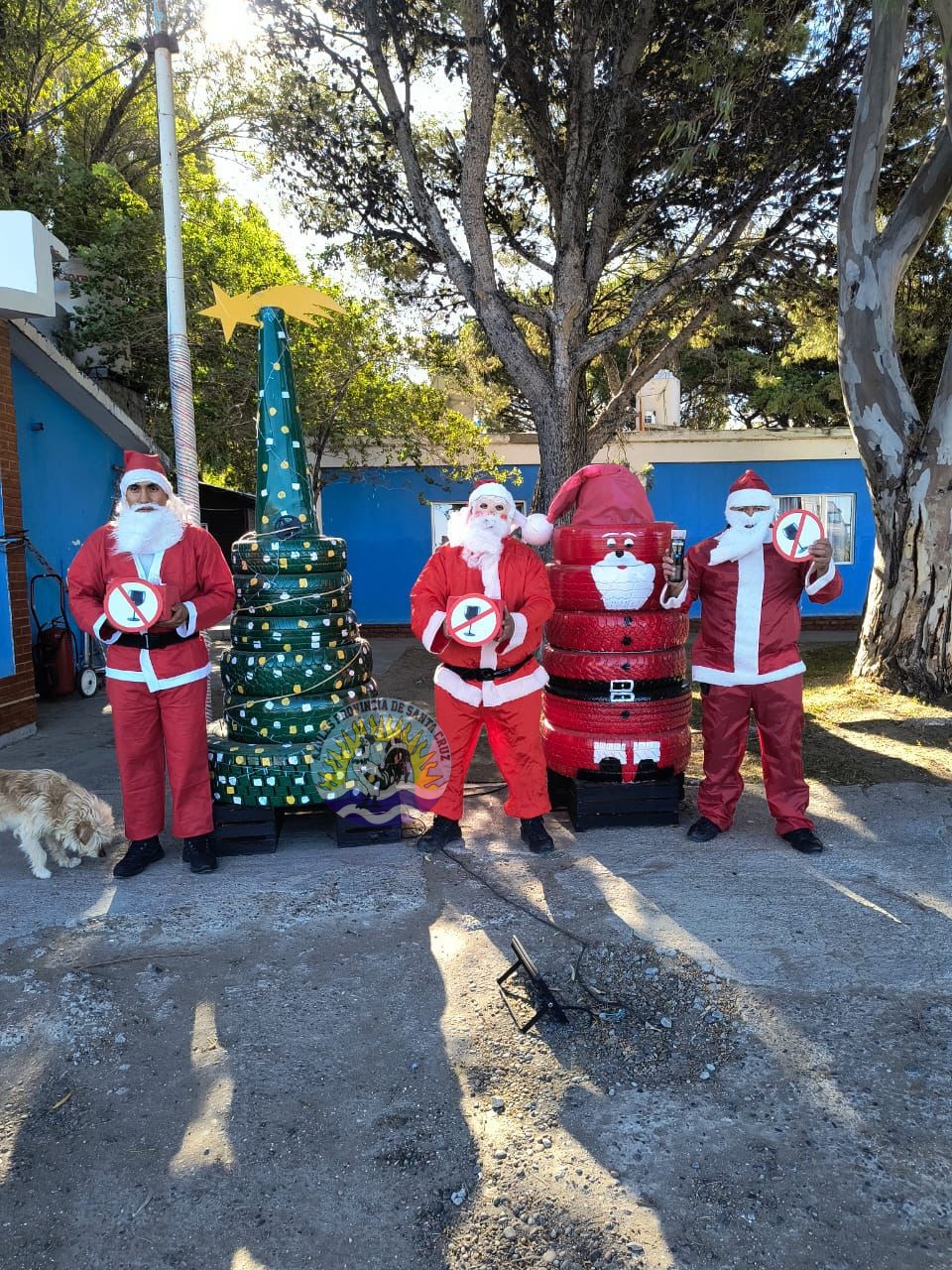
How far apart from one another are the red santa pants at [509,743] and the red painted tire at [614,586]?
1.88 ft

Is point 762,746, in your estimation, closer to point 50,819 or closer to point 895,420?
point 50,819

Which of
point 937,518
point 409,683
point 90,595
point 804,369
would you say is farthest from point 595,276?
point 804,369

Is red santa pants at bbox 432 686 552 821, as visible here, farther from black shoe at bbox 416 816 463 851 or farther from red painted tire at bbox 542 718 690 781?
red painted tire at bbox 542 718 690 781

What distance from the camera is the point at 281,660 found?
14.1 ft

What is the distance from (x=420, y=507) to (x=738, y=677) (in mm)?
10200

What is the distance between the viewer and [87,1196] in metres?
2.10

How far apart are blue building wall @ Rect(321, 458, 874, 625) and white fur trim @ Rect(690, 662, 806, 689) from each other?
32.1ft

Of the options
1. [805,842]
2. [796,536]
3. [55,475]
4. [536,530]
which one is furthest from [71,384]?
[805,842]

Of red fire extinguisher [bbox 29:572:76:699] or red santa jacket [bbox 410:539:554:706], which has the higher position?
red santa jacket [bbox 410:539:554:706]

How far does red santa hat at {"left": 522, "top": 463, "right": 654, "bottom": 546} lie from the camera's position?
178 inches

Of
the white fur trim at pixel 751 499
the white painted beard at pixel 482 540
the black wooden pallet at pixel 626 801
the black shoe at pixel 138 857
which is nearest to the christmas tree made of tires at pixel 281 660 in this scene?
the black shoe at pixel 138 857

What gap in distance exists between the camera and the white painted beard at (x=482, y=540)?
13.8 ft

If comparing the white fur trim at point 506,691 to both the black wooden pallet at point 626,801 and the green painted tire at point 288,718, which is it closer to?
the black wooden pallet at point 626,801

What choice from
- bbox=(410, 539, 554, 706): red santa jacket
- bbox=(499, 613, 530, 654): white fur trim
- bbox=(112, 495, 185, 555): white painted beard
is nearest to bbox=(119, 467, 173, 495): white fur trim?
bbox=(112, 495, 185, 555): white painted beard
